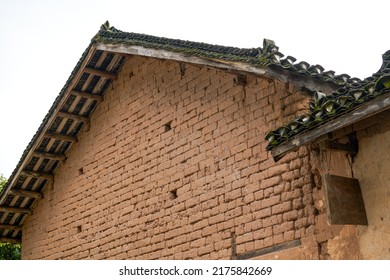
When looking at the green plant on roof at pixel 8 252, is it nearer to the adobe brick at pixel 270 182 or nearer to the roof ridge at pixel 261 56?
the roof ridge at pixel 261 56

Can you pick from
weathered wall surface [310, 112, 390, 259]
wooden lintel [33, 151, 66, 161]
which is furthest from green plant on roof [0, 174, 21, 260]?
weathered wall surface [310, 112, 390, 259]

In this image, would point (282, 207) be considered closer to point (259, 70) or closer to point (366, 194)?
point (366, 194)

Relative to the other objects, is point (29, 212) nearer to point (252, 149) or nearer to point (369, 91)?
point (252, 149)

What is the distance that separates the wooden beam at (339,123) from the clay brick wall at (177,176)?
117 centimetres

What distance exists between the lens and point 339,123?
19.3ft

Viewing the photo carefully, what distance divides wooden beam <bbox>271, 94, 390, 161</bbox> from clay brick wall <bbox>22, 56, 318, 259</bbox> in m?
1.17

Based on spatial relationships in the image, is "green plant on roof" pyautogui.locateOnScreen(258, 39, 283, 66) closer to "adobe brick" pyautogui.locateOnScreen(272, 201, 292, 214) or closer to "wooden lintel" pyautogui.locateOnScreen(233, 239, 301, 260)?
"adobe brick" pyautogui.locateOnScreen(272, 201, 292, 214)

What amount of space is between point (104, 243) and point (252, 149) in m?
3.76

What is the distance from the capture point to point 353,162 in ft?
22.6

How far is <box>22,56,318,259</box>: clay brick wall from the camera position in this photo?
310 inches

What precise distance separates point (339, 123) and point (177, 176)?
13.0ft

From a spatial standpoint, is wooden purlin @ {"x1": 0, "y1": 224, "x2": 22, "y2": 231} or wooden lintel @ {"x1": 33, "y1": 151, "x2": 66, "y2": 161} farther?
wooden purlin @ {"x1": 0, "y1": 224, "x2": 22, "y2": 231}

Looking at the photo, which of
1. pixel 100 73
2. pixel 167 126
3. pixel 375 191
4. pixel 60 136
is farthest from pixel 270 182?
pixel 60 136

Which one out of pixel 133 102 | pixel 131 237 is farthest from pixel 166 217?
pixel 133 102
